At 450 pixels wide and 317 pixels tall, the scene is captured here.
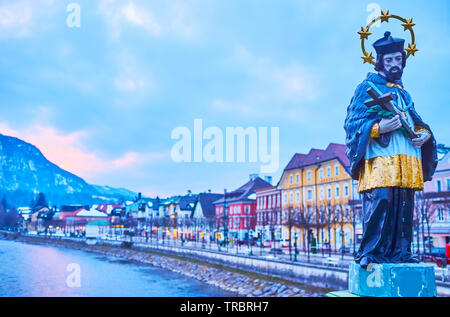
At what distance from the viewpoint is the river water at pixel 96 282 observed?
35.9 m

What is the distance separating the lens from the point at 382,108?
6.66 metres

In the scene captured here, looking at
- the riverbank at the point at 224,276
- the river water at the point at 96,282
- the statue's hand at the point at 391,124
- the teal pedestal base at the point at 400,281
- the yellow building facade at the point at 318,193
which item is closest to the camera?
the teal pedestal base at the point at 400,281

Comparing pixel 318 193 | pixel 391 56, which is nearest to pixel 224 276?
pixel 318 193

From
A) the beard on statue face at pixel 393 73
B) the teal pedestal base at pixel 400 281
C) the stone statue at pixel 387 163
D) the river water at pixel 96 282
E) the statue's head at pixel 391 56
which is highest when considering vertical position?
the statue's head at pixel 391 56

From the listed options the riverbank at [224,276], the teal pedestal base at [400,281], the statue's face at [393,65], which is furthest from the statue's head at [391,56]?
the riverbank at [224,276]

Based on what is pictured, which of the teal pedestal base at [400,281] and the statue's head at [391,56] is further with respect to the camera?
the statue's head at [391,56]

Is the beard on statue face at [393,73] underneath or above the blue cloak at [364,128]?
above

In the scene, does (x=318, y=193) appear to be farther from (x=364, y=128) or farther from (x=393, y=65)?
(x=364, y=128)

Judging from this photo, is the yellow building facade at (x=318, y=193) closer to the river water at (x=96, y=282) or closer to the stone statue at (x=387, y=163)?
the river water at (x=96, y=282)

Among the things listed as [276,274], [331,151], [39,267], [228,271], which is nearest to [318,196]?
[331,151]

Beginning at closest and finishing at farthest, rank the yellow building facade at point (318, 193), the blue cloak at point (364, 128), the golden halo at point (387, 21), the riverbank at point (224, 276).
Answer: the blue cloak at point (364, 128), the golden halo at point (387, 21), the riverbank at point (224, 276), the yellow building facade at point (318, 193)

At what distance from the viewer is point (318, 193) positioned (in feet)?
181

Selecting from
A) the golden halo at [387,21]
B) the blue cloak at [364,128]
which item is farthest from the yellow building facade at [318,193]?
the golden halo at [387,21]

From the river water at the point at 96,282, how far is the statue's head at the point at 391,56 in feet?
98.2
